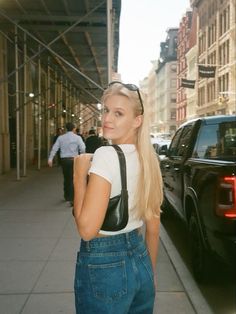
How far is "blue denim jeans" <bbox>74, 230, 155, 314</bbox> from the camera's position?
185 centimetres

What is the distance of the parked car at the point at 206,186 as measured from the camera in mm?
4047

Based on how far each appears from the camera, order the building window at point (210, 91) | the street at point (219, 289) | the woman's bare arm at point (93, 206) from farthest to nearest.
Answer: the building window at point (210, 91) → the street at point (219, 289) → the woman's bare arm at point (93, 206)

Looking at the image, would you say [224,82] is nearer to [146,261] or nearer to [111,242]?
[146,261]

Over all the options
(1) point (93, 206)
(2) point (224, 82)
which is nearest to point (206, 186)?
(1) point (93, 206)

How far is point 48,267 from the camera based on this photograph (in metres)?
5.20

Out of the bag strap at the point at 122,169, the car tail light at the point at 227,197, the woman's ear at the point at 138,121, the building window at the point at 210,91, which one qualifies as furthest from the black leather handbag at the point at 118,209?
the building window at the point at 210,91

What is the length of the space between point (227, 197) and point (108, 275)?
247cm

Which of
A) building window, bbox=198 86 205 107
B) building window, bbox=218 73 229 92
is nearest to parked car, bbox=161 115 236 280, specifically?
building window, bbox=218 73 229 92

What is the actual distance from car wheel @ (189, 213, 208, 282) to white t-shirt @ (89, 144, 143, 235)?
302cm

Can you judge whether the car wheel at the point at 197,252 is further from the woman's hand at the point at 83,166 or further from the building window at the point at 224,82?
the building window at the point at 224,82

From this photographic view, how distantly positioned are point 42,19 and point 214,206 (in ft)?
35.9

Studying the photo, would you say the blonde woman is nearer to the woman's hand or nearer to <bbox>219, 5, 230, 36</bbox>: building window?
the woman's hand

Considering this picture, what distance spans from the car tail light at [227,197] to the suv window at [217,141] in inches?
70.7

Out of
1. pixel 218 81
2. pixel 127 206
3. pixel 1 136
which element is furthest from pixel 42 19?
pixel 218 81
